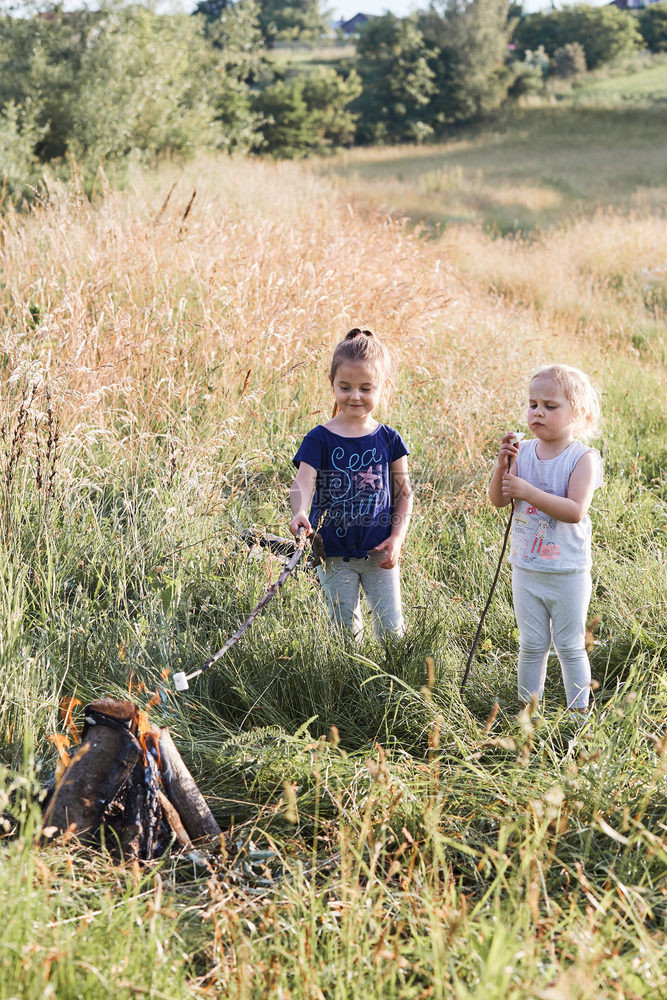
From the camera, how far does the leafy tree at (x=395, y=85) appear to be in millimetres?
32406

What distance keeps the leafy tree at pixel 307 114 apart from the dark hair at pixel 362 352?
22.0m

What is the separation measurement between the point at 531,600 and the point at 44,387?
2.07m

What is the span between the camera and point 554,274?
9469 millimetres

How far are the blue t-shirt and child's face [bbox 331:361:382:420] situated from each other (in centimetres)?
10

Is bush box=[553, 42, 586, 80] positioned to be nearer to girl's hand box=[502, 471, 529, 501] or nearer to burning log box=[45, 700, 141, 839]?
girl's hand box=[502, 471, 529, 501]

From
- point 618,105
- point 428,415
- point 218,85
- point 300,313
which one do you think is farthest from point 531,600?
point 618,105

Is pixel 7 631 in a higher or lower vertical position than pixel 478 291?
lower

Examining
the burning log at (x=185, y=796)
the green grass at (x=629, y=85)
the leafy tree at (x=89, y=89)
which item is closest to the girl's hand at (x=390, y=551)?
the burning log at (x=185, y=796)

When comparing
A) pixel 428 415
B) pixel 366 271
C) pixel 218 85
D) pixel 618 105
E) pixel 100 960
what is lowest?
pixel 100 960

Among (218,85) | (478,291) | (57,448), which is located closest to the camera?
(57,448)

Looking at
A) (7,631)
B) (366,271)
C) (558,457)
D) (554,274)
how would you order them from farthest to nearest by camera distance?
(554,274)
(366,271)
(558,457)
(7,631)

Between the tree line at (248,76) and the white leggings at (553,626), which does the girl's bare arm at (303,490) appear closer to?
the white leggings at (553,626)

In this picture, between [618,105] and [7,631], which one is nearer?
[7,631]

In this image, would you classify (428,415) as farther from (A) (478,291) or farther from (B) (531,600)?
(A) (478,291)
